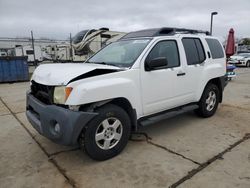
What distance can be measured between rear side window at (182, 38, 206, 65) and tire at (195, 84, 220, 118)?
27.5 inches

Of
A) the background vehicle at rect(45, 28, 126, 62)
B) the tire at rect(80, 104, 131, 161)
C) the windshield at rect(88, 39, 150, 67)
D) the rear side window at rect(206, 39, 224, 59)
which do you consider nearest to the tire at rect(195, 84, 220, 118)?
the rear side window at rect(206, 39, 224, 59)

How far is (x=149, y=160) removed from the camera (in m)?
3.33

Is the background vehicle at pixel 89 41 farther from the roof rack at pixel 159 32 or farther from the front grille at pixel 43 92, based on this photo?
the front grille at pixel 43 92

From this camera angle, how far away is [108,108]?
3221 mm

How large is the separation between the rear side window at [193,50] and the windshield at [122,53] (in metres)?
0.98

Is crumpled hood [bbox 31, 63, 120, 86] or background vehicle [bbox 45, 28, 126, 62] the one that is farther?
background vehicle [bbox 45, 28, 126, 62]

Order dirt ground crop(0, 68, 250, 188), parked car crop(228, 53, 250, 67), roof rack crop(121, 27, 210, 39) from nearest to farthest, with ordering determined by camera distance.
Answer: dirt ground crop(0, 68, 250, 188)
roof rack crop(121, 27, 210, 39)
parked car crop(228, 53, 250, 67)

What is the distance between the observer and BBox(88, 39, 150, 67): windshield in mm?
3754

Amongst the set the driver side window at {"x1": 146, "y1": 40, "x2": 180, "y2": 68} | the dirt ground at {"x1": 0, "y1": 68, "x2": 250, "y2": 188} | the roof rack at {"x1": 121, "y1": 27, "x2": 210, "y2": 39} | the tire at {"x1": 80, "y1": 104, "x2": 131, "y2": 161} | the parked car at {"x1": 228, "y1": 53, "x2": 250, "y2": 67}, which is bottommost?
the dirt ground at {"x1": 0, "y1": 68, "x2": 250, "y2": 188}

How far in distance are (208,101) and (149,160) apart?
2484mm

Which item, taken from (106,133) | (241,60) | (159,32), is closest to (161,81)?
(159,32)

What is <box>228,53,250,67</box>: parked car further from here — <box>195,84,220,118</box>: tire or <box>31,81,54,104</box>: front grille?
<box>31,81,54,104</box>: front grille

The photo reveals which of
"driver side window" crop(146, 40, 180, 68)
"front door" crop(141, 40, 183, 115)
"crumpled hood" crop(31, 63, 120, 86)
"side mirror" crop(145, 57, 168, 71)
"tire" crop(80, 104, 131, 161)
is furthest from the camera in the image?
"driver side window" crop(146, 40, 180, 68)

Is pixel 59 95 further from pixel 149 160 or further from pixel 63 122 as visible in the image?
pixel 149 160
